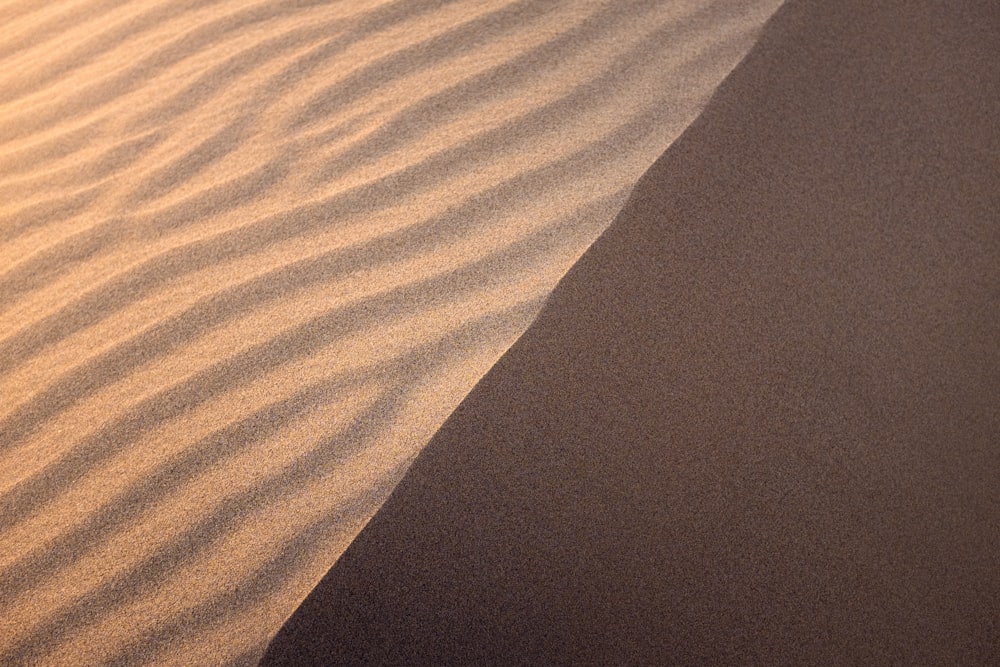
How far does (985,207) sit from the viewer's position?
5.41 feet

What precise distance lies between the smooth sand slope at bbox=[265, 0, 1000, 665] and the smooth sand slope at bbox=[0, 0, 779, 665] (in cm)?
12

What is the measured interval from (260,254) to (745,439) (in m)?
1.22

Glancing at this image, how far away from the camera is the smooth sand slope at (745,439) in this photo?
1279 millimetres

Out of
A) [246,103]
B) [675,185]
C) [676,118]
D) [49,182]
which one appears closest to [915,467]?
[675,185]

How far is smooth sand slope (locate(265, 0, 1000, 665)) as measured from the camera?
128 cm

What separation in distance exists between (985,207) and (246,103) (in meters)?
1.94

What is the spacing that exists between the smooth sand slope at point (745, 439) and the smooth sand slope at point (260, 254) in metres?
0.12

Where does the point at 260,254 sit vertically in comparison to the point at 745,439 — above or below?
above

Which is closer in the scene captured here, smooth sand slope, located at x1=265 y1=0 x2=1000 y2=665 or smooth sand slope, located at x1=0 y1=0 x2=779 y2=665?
smooth sand slope, located at x1=265 y1=0 x2=1000 y2=665

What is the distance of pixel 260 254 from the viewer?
1844 millimetres

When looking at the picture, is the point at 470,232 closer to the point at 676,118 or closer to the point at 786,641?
the point at 676,118

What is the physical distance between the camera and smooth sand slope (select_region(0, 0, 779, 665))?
1.44 metres

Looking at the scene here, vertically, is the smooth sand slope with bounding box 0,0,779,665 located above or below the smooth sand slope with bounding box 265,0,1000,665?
above

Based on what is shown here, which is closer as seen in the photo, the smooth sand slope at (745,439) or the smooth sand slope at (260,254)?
the smooth sand slope at (745,439)
